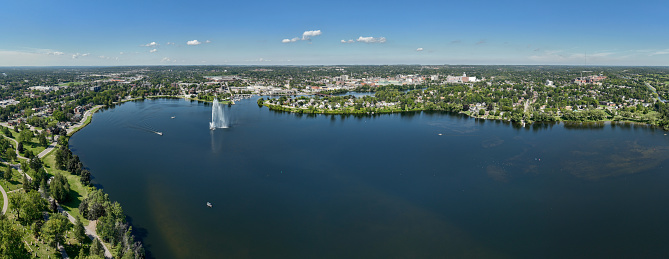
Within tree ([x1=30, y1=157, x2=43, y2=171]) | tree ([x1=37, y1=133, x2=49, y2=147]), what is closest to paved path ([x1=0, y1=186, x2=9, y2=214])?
tree ([x1=30, y1=157, x2=43, y2=171])

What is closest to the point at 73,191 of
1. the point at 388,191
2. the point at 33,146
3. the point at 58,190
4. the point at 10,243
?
the point at 58,190

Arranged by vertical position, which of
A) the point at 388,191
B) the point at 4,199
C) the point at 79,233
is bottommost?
the point at 388,191

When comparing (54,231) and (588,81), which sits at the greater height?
(588,81)

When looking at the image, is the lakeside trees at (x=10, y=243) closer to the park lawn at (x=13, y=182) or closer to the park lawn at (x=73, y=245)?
the park lawn at (x=73, y=245)

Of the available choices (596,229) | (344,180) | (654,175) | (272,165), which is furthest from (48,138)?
(654,175)

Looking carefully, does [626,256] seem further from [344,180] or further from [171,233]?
[171,233]

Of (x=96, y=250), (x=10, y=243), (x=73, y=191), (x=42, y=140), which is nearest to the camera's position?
(x=10, y=243)

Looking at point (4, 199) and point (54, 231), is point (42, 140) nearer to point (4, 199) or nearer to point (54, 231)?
point (4, 199)
